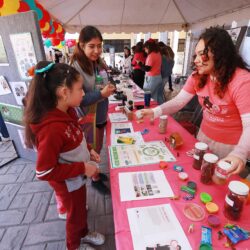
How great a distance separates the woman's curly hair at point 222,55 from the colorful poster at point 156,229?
70 centimetres

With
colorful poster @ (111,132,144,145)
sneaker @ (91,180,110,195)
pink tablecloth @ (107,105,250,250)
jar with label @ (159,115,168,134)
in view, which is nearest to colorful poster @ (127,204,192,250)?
pink tablecloth @ (107,105,250,250)

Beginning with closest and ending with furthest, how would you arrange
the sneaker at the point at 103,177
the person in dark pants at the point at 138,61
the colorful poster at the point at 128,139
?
the colorful poster at the point at 128,139 < the sneaker at the point at 103,177 < the person in dark pants at the point at 138,61

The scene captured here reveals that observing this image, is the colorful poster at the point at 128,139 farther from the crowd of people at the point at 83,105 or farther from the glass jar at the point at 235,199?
the glass jar at the point at 235,199

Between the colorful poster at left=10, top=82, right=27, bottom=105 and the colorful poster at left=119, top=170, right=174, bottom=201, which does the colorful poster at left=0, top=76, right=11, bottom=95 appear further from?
the colorful poster at left=119, top=170, right=174, bottom=201

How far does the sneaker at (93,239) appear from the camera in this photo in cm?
122

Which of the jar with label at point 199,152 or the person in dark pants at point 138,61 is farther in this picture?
the person in dark pants at point 138,61

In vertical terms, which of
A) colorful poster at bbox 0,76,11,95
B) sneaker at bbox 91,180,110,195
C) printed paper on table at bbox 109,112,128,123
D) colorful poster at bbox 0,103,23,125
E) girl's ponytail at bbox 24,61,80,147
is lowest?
sneaker at bbox 91,180,110,195

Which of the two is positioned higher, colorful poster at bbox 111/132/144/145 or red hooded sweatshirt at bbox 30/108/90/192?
red hooded sweatshirt at bbox 30/108/90/192

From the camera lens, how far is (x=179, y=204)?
71 cm

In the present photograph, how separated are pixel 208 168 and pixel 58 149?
681 mm

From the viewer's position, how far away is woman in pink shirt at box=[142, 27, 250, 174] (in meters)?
0.85

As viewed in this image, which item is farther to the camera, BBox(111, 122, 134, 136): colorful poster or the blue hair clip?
BBox(111, 122, 134, 136): colorful poster

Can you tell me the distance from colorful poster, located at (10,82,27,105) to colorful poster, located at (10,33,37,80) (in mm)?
97

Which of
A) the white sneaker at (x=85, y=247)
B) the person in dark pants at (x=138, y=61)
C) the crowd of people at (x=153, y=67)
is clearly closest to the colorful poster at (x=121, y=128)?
the white sneaker at (x=85, y=247)
